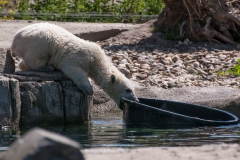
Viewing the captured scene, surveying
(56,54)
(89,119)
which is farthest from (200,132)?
(56,54)

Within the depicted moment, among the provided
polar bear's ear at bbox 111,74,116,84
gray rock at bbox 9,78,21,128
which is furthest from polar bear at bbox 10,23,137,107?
gray rock at bbox 9,78,21,128

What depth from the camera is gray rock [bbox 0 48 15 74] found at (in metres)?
7.86

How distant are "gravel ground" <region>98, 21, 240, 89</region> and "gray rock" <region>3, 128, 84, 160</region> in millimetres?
7309

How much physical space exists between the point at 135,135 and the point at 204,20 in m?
6.19

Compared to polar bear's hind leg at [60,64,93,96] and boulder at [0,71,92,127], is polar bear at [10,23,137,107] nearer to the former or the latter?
polar bear's hind leg at [60,64,93,96]

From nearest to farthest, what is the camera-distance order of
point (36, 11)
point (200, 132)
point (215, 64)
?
point (200, 132) < point (215, 64) < point (36, 11)

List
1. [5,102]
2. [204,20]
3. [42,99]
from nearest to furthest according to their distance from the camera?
1. [5,102]
2. [42,99]
3. [204,20]

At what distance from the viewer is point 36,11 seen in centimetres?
1722

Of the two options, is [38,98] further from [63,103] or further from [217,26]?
[217,26]

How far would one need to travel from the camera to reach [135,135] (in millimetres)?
6922

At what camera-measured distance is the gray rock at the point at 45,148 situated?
9.45 feet

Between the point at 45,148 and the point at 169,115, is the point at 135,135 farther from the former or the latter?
the point at 45,148

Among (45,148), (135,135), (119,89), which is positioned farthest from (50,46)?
(45,148)

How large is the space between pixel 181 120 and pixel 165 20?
244 inches
